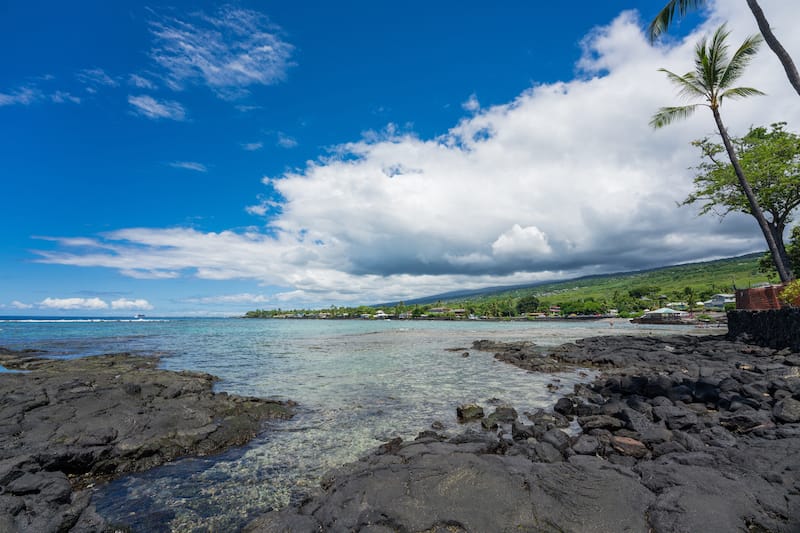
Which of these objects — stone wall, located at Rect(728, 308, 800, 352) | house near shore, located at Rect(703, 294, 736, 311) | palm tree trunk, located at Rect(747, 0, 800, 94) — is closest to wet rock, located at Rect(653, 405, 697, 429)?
palm tree trunk, located at Rect(747, 0, 800, 94)

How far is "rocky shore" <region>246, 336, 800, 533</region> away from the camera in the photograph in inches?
213

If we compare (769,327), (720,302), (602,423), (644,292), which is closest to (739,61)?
(769,327)

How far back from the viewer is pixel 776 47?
11.6 m

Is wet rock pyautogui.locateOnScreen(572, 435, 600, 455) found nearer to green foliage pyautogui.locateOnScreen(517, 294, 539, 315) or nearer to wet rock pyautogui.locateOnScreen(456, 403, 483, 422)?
wet rock pyautogui.locateOnScreen(456, 403, 483, 422)

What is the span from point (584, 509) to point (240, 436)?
994 cm

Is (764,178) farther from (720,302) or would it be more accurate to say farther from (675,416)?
(720,302)

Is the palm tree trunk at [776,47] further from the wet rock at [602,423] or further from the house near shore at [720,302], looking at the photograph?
the house near shore at [720,302]

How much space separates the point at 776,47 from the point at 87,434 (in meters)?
23.6

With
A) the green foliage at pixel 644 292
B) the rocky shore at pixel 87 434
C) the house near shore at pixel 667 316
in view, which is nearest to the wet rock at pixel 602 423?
the rocky shore at pixel 87 434

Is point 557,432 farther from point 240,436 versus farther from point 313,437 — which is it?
point 240,436

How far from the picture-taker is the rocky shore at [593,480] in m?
5.42

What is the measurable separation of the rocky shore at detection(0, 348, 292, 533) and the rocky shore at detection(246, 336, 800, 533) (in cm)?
391

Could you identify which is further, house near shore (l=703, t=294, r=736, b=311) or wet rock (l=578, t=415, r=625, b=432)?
house near shore (l=703, t=294, r=736, b=311)

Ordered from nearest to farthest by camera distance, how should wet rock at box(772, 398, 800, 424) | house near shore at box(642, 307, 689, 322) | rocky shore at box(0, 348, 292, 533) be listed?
rocky shore at box(0, 348, 292, 533) → wet rock at box(772, 398, 800, 424) → house near shore at box(642, 307, 689, 322)
